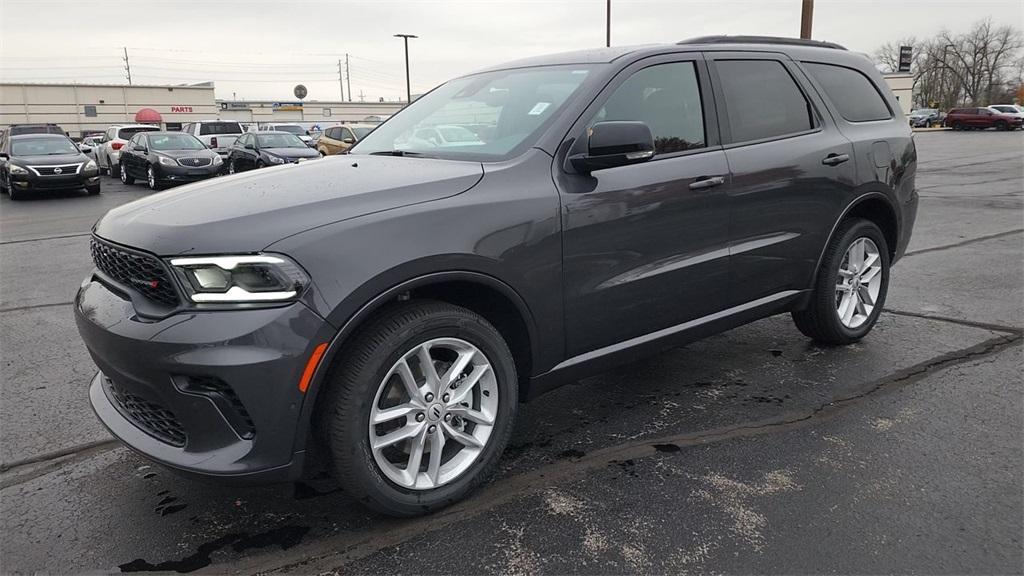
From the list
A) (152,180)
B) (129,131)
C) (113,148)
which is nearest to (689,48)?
(152,180)

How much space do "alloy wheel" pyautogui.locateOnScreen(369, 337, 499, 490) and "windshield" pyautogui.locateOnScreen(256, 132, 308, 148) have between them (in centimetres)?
1867

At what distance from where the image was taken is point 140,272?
2.54 m

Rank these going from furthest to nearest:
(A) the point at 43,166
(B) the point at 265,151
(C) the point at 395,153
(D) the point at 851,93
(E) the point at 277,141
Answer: (E) the point at 277,141 < (B) the point at 265,151 < (A) the point at 43,166 < (D) the point at 851,93 < (C) the point at 395,153

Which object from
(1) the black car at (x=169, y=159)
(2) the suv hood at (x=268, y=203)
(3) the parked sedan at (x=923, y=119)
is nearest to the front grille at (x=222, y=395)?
(2) the suv hood at (x=268, y=203)

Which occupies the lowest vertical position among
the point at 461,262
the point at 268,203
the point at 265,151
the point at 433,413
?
the point at 433,413

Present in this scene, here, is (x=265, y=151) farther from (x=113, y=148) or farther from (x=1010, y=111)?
(x=1010, y=111)

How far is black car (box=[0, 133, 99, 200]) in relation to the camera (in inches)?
628

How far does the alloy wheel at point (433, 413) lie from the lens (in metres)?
2.64

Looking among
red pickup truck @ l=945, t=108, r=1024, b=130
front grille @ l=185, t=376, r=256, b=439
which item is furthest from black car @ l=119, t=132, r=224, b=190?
red pickup truck @ l=945, t=108, r=1024, b=130

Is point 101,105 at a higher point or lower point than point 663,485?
higher

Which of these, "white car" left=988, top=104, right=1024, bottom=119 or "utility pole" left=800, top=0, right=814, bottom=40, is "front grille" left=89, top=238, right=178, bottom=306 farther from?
"white car" left=988, top=104, right=1024, bottom=119

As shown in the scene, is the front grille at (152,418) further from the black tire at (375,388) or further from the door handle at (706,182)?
the door handle at (706,182)

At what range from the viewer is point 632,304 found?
3285mm

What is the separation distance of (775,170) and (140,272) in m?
3.13
